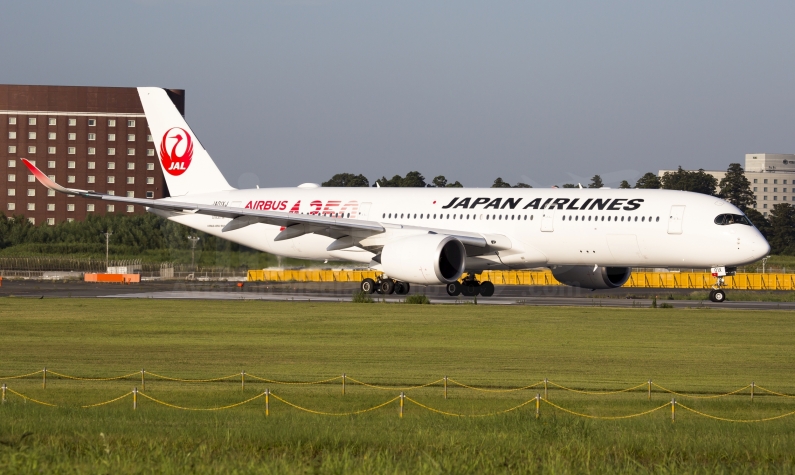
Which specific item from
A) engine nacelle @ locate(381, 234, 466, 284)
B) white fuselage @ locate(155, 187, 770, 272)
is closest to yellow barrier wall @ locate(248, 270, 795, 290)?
white fuselage @ locate(155, 187, 770, 272)

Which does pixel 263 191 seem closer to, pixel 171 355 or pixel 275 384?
pixel 171 355

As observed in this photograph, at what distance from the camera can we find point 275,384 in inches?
840

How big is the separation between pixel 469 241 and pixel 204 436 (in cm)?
3023

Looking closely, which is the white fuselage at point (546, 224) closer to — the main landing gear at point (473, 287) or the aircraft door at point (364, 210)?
the aircraft door at point (364, 210)

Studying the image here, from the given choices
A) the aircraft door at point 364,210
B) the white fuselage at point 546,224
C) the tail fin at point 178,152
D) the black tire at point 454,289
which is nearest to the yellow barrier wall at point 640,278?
the tail fin at point 178,152

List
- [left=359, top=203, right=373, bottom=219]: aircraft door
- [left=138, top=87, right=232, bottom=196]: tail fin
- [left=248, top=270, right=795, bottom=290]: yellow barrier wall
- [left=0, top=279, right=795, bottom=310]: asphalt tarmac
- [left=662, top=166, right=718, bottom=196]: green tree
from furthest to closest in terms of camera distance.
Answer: [left=662, top=166, right=718, bottom=196]: green tree
[left=248, top=270, right=795, bottom=290]: yellow barrier wall
[left=138, top=87, right=232, bottom=196]: tail fin
[left=359, top=203, right=373, bottom=219]: aircraft door
[left=0, top=279, right=795, bottom=310]: asphalt tarmac

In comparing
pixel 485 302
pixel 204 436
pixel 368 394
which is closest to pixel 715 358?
pixel 368 394

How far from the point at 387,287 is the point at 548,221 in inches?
322

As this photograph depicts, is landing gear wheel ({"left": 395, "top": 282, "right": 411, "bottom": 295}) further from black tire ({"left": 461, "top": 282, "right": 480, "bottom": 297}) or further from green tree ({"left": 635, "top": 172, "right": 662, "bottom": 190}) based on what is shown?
green tree ({"left": 635, "top": 172, "right": 662, "bottom": 190})

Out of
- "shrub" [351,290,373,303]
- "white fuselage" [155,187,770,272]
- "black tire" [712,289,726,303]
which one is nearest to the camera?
"white fuselage" [155,187,770,272]

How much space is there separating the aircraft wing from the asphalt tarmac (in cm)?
295

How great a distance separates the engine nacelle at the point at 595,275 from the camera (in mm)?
46344

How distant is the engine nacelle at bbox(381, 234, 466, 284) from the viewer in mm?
41156

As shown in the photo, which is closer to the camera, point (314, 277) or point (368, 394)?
point (368, 394)
